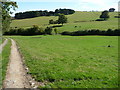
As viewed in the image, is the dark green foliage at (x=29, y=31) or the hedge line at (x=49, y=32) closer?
the hedge line at (x=49, y=32)

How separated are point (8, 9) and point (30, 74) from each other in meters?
18.9

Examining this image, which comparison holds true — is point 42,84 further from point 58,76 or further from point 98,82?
point 98,82

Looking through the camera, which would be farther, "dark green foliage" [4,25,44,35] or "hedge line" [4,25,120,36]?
"dark green foliage" [4,25,44,35]

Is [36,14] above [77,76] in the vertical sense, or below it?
above

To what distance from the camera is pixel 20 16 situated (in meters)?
194

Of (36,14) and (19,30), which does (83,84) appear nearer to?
(19,30)

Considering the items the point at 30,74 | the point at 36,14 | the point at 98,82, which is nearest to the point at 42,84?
the point at 30,74

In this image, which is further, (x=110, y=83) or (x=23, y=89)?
(x=110, y=83)

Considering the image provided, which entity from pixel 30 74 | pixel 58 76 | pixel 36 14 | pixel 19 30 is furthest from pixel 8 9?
pixel 36 14

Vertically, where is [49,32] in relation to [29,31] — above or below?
below

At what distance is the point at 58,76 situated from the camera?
12258mm

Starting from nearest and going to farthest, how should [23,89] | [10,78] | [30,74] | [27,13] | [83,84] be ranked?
[23,89] < [83,84] < [10,78] < [30,74] < [27,13]

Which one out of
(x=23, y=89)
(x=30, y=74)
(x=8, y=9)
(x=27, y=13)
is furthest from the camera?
(x=27, y=13)

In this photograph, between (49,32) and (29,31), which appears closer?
(49,32)
